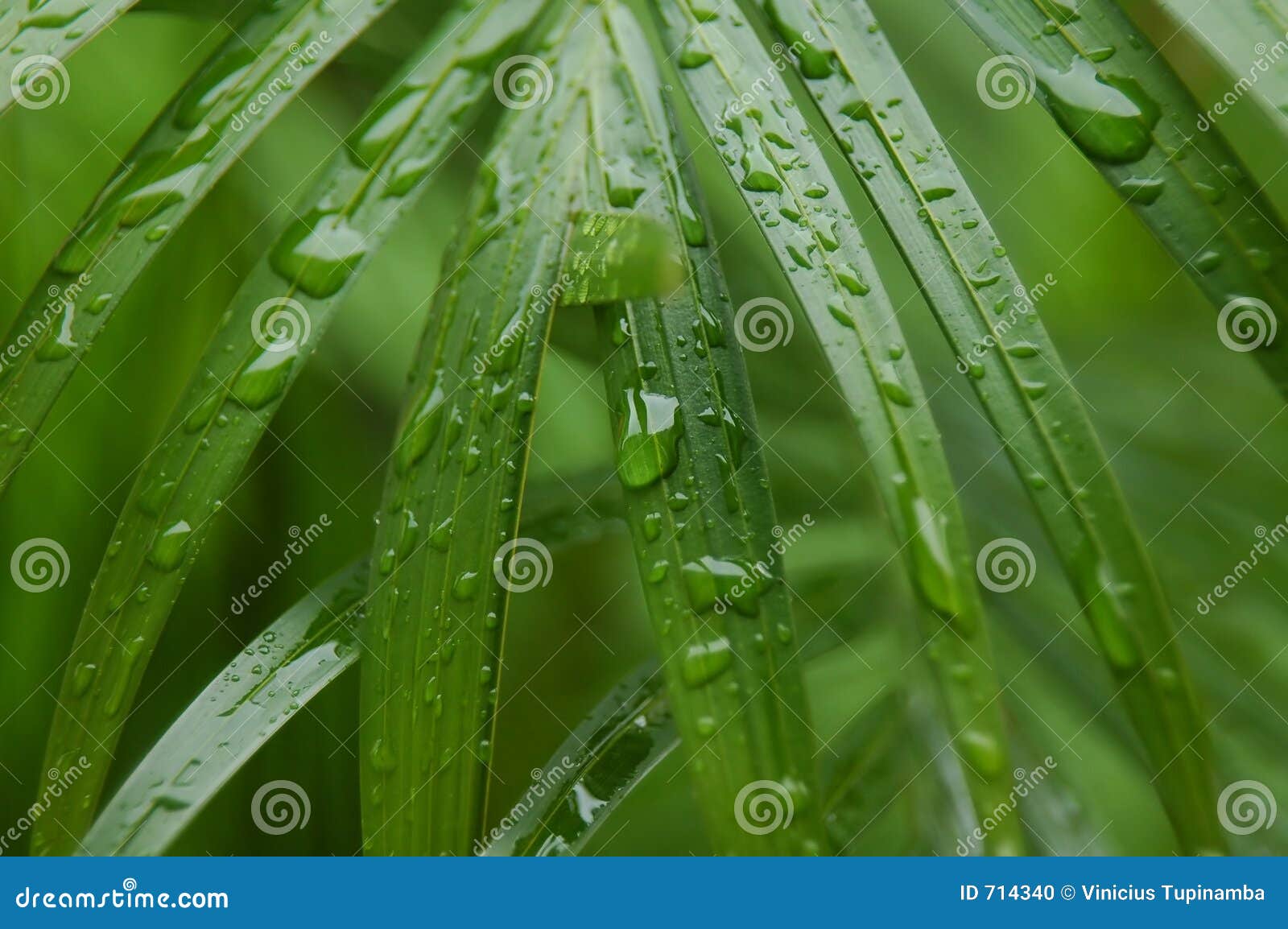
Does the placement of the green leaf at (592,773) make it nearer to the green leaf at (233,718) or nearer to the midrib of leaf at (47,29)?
the green leaf at (233,718)

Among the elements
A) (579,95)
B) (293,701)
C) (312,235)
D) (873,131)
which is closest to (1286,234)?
(873,131)

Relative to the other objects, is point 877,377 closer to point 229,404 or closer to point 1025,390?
point 1025,390

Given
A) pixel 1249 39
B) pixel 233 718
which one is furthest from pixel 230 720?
pixel 1249 39

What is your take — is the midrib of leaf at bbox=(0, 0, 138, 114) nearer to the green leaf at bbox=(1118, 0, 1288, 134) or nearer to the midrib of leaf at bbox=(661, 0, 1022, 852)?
the midrib of leaf at bbox=(661, 0, 1022, 852)

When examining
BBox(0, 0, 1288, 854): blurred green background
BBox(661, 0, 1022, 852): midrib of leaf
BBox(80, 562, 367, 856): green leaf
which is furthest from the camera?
BBox(0, 0, 1288, 854): blurred green background

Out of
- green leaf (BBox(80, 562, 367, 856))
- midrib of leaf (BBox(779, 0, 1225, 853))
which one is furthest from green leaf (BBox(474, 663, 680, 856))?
midrib of leaf (BBox(779, 0, 1225, 853))

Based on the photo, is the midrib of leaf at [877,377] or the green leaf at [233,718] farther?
the green leaf at [233,718]

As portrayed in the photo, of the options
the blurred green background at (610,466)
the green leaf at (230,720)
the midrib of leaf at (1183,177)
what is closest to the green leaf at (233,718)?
the green leaf at (230,720)
